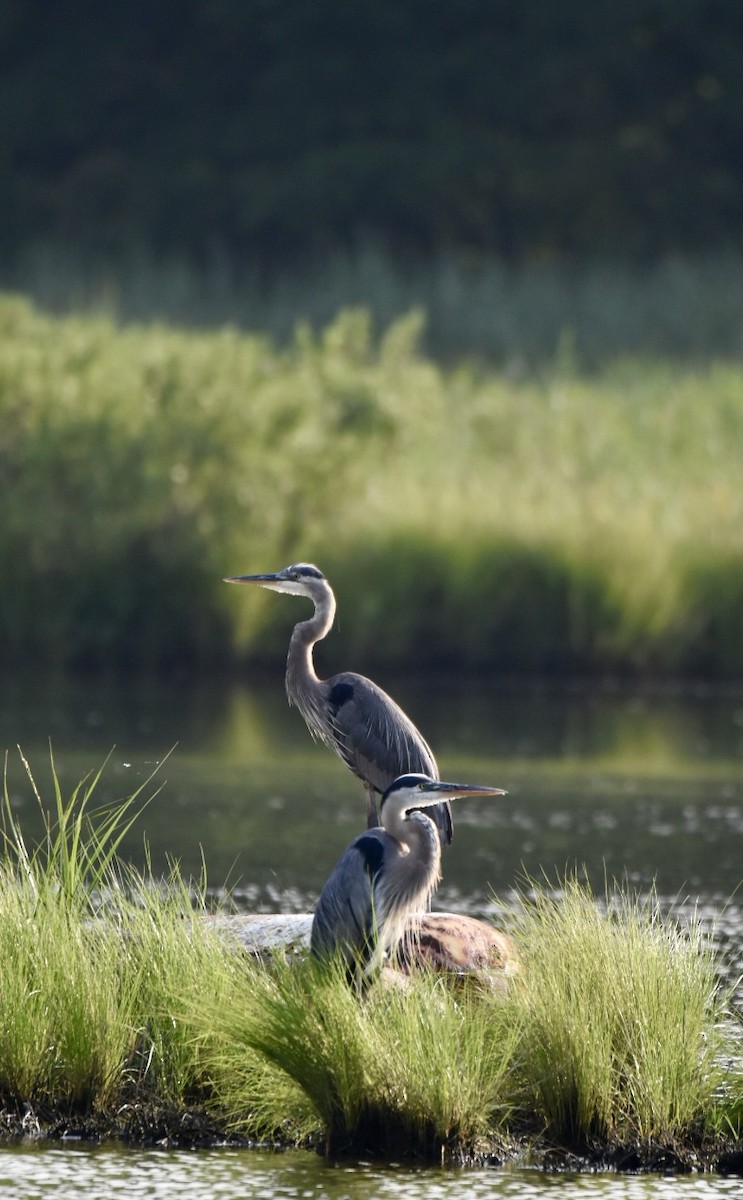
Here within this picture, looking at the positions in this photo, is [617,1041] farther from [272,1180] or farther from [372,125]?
[372,125]

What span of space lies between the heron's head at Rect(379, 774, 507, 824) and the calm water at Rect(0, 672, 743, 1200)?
98 centimetres

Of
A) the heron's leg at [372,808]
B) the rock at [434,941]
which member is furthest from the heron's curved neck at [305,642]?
the rock at [434,941]

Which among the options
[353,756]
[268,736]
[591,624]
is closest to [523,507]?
[591,624]

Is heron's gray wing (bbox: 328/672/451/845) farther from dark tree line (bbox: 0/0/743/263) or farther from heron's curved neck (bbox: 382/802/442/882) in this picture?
dark tree line (bbox: 0/0/743/263)

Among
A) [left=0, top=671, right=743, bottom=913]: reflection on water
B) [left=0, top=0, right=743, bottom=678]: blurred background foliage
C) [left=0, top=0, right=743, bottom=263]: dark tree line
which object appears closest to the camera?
[left=0, top=671, right=743, bottom=913]: reflection on water

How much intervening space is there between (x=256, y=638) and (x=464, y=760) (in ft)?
18.9

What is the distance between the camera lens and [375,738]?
30.2 feet

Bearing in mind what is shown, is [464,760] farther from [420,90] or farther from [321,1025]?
[420,90]

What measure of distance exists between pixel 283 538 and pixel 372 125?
29.6m

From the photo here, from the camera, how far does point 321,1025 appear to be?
260 inches

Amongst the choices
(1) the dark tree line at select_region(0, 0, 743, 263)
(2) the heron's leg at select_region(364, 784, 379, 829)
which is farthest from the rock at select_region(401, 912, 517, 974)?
(1) the dark tree line at select_region(0, 0, 743, 263)

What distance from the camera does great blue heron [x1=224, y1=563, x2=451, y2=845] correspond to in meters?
9.13

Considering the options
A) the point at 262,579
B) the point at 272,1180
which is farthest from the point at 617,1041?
the point at 262,579

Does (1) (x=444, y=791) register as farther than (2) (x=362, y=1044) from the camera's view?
Yes
